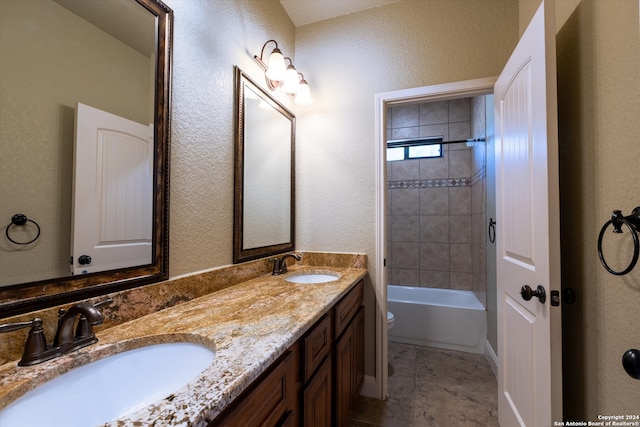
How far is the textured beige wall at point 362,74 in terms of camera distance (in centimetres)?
171

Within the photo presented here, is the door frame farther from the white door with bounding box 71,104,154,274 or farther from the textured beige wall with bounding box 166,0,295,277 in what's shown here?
the white door with bounding box 71,104,154,274

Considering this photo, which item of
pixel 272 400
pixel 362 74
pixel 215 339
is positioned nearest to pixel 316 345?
pixel 272 400

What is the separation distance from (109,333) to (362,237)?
1432mm

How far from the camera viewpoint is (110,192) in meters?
0.89

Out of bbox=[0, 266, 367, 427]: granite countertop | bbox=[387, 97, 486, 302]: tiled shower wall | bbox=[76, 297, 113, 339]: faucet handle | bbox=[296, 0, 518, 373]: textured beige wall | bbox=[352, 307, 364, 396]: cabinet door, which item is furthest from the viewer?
bbox=[387, 97, 486, 302]: tiled shower wall

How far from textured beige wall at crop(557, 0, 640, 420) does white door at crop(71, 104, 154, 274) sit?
4.83 ft

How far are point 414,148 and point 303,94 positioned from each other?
200cm

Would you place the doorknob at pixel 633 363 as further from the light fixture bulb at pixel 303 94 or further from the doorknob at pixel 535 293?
the light fixture bulb at pixel 303 94

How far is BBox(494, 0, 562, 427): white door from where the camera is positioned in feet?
3.10

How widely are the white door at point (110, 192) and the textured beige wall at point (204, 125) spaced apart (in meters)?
0.12

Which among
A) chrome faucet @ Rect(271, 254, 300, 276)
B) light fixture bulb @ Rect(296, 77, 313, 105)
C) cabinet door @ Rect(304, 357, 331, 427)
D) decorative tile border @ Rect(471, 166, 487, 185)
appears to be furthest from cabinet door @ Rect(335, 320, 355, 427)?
decorative tile border @ Rect(471, 166, 487, 185)

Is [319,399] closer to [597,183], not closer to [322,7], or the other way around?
[597,183]

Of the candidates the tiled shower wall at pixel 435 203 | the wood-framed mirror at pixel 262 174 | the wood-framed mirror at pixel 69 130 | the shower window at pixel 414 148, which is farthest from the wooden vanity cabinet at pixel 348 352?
the shower window at pixel 414 148

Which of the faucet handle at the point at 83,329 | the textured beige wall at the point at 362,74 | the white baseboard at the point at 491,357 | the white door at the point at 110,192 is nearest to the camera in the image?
the faucet handle at the point at 83,329
